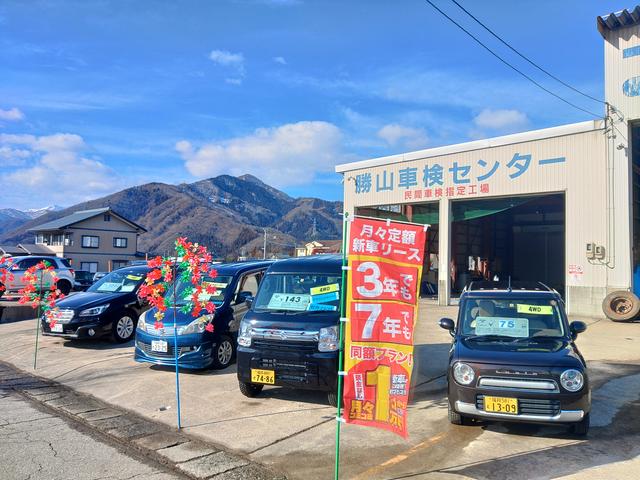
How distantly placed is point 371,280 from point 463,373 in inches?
71.1

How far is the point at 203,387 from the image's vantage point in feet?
24.0

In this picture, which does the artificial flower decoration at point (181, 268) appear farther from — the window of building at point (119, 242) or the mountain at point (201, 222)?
the mountain at point (201, 222)

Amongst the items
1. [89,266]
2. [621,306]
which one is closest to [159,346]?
[621,306]

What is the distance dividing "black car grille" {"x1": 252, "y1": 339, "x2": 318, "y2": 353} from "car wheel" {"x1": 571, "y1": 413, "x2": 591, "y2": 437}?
2.89 meters

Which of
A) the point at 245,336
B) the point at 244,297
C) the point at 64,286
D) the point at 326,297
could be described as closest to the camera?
the point at 245,336

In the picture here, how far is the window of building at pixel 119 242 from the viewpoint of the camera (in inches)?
2247

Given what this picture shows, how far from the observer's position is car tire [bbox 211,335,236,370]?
813 centimetres

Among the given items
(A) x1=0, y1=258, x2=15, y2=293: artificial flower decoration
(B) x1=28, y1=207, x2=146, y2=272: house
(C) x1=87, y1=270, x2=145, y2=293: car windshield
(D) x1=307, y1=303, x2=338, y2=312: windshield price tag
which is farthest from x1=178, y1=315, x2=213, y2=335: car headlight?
(B) x1=28, y1=207, x2=146, y2=272: house

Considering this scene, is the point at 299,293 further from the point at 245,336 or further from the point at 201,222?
the point at 201,222

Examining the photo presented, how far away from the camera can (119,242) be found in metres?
57.6

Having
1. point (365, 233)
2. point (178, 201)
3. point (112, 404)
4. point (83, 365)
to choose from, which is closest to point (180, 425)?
point (112, 404)

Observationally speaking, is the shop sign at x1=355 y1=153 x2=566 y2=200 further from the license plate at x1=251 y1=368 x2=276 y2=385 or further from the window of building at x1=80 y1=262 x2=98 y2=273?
the window of building at x1=80 y1=262 x2=98 y2=273

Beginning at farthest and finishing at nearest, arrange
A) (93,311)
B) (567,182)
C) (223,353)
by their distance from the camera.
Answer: (567,182), (93,311), (223,353)

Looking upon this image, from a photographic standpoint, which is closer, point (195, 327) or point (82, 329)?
point (195, 327)
